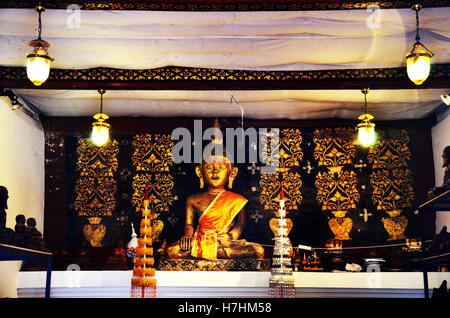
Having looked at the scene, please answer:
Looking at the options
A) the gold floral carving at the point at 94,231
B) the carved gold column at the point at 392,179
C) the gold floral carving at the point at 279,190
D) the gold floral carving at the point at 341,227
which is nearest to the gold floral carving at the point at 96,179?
the gold floral carving at the point at 94,231

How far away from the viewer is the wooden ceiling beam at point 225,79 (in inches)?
309

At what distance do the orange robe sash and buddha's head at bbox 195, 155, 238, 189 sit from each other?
0.59 feet

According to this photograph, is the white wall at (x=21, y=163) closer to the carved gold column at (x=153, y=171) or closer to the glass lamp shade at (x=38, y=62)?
the carved gold column at (x=153, y=171)

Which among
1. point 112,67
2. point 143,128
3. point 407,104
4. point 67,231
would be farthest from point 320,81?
point 67,231

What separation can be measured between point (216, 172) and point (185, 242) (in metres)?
1.27

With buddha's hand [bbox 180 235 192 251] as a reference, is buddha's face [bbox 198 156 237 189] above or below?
above

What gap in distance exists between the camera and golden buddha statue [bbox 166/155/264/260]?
9.51 metres

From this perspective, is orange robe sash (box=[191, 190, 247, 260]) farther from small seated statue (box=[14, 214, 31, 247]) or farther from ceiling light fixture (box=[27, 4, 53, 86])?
ceiling light fixture (box=[27, 4, 53, 86])

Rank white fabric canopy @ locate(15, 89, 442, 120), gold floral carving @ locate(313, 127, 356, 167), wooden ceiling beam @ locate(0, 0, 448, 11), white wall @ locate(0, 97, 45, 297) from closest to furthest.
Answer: wooden ceiling beam @ locate(0, 0, 448, 11) → white wall @ locate(0, 97, 45, 297) → white fabric canopy @ locate(15, 89, 442, 120) → gold floral carving @ locate(313, 127, 356, 167)

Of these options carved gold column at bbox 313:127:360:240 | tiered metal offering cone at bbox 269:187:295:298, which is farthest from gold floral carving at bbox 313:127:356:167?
tiered metal offering cone at bbox 269:187:295:298

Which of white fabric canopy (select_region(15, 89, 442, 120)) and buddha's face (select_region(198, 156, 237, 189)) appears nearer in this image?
white fabric canopy (select_region(15, 89, 442, 120))

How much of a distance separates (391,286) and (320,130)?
283cm

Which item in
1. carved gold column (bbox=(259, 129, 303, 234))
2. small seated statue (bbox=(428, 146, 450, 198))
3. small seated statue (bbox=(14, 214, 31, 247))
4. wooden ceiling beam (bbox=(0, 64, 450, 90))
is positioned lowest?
small seated statue (bbox=(14, 214, 31, 247))
